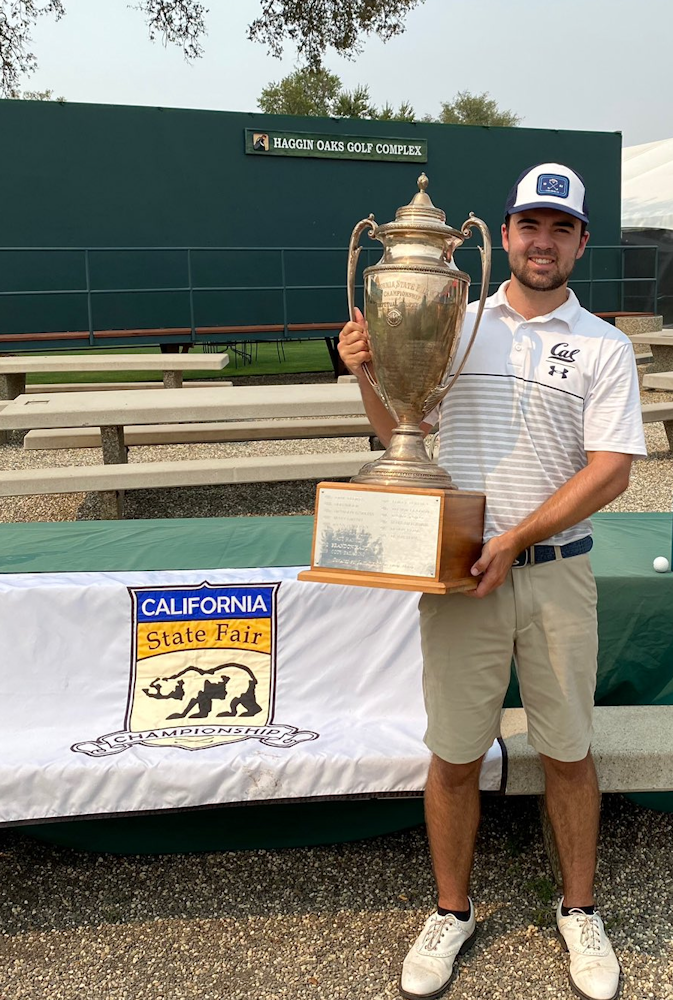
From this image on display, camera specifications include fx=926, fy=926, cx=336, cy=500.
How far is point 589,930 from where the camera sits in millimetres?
2170

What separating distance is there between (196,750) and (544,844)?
3.37ft

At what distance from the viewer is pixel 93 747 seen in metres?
2.54

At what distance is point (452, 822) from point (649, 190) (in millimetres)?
16725

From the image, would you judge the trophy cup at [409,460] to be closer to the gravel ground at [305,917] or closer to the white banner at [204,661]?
the white banner at [204,661]

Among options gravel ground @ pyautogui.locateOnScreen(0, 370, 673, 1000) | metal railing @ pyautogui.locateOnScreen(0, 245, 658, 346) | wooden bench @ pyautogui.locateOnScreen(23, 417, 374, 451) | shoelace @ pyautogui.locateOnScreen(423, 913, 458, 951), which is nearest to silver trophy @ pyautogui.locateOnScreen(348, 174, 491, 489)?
shoelace @ pyautogui.locateOnScreen(423, 913, 458, 951)

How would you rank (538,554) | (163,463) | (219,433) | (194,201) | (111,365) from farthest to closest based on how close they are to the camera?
(194,201), (111,365), (219,433), (163,463), (538,554)

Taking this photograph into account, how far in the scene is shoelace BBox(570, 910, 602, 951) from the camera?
215 cm

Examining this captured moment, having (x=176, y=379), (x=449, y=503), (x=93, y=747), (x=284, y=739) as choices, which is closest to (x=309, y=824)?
(x=284, y=739)

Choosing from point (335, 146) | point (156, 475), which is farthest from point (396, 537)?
point (335, 146)

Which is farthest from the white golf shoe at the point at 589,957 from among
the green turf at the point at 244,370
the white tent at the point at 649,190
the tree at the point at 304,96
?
the tree at the point at 304,96

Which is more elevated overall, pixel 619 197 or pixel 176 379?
pixel 619 197

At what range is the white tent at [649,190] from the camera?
1577 centimetres

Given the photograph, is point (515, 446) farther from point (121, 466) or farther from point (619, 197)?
point (619, 197)

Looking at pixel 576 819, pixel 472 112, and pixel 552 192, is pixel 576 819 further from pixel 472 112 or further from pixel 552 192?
pixel 472 112
